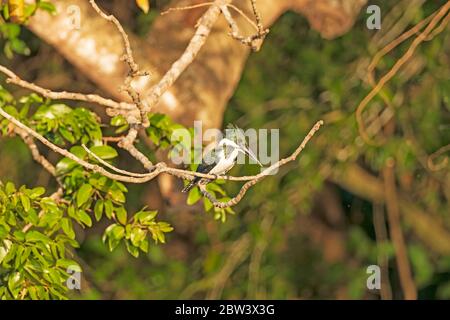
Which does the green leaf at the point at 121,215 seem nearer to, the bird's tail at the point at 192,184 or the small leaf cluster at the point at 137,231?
the small leaf cluster at the point at 137,231

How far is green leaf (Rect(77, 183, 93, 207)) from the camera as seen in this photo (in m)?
2.73

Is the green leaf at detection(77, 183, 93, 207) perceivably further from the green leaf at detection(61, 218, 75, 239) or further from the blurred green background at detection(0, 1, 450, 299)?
the blurred green background at detection(0, 1, 450, 299)

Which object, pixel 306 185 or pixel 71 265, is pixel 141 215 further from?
pixel 306 185

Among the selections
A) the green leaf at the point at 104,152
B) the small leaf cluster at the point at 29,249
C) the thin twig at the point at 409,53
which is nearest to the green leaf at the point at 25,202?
the small leaf cluster at the point at 29,249

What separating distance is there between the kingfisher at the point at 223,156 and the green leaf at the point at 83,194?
0.79 ft

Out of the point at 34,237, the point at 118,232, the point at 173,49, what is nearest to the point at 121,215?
the point at 118,232

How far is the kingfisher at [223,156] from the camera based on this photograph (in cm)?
266

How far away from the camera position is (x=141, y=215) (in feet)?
9.17

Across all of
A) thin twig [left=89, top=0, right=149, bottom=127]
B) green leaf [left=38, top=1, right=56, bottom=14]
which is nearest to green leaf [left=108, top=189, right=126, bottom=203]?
thin twig [left=89, top=0, right=149, bottom=127]

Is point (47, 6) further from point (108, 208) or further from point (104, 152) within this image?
point (108, 208)

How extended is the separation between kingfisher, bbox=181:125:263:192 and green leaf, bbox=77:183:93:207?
240 millimetres

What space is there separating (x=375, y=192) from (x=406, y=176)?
0.17 meters

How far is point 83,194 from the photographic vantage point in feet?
8.97

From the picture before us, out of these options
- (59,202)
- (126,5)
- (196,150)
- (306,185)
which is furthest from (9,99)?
(306,185)
